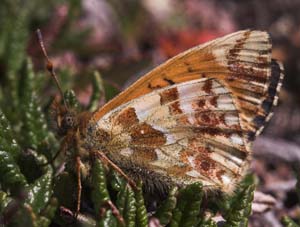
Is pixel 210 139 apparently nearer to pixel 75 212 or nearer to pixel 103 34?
pixel 75 212

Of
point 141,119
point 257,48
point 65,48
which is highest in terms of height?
point 65,48

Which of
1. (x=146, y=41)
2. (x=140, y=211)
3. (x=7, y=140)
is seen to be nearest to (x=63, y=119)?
(x=7, y=140)

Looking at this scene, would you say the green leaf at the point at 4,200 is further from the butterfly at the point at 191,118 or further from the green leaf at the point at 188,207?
the green leaf at the point at 188,207

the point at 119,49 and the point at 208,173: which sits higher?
the point at 119,49

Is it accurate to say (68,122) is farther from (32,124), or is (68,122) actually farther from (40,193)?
(40,193)

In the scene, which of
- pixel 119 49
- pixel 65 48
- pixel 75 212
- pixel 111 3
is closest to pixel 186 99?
pixel 75 212

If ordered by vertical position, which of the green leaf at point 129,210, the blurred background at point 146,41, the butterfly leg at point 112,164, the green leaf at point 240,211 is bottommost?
the green leaf at point 129,210

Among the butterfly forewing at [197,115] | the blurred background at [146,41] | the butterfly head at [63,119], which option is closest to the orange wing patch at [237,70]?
the butterfly forewing at [197,115]
